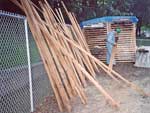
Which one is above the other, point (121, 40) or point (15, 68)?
point (15, 68)

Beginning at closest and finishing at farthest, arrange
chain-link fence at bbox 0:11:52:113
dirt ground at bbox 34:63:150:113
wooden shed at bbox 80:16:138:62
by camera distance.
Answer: chain-link fence at bbox 0:11:52:113 < dirt ground at bbox 34:63:150:113 < wooden shed at bbox 80:16:138:62

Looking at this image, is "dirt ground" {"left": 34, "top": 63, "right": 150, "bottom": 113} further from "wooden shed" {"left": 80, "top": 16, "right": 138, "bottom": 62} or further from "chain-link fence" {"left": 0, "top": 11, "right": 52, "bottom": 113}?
"wooden shed" {"left": 80, "top": 16, "right": 138, "bottom": 62}

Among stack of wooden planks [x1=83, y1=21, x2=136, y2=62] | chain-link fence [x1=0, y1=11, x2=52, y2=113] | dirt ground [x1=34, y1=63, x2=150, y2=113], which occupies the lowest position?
stack of wooden planks [x1=83, y1=21, x2=136, y2=62]

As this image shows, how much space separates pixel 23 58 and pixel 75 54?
284 cm

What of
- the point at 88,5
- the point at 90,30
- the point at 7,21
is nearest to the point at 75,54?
the point at 7,21

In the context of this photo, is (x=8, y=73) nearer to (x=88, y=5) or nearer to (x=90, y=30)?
(x=90, y=30)

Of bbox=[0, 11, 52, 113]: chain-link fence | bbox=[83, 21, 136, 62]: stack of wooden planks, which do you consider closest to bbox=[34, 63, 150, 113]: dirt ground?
bbox=[0, 11, 52, 113]: chain-link fence

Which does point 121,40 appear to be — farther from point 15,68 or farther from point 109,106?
point 15,68

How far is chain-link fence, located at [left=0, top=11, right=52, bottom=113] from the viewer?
14.3ft

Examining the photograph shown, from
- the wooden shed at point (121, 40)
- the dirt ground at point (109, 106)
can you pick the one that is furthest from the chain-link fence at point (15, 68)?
the wooden shed at point (121, 40)

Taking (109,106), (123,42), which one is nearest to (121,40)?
(123,42)

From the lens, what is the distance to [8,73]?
14.5 feet

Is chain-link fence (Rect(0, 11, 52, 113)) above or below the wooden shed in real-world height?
above

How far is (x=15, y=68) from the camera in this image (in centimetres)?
466
